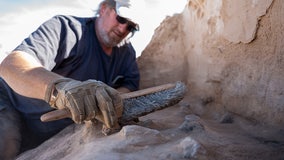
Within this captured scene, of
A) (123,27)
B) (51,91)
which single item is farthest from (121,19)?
(51,91)

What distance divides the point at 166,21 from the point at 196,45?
0.40m

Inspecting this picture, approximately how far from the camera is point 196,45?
8.67 ft

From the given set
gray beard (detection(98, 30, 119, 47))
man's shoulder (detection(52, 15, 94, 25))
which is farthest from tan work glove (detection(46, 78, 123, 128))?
gray beard (detection(98, 30, 119, 47))

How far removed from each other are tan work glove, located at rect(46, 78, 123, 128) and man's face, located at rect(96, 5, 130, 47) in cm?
100

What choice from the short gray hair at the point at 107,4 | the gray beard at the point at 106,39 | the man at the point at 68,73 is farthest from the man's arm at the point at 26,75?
the short gray hair at the point at 107,4

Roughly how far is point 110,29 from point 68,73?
0.43 meters

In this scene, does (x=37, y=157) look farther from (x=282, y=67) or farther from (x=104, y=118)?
(x=282, y=67)

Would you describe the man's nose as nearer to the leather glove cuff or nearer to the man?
the man

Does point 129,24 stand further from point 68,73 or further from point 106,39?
point 68,73

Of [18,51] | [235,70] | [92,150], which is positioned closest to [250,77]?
[235,70]

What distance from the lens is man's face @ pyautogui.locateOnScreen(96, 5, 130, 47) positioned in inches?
94.1

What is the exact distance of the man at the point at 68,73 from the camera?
139 cm

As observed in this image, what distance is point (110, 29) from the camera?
94.0 inches

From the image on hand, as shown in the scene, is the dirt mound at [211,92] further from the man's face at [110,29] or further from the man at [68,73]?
the man's face at [110,29]
